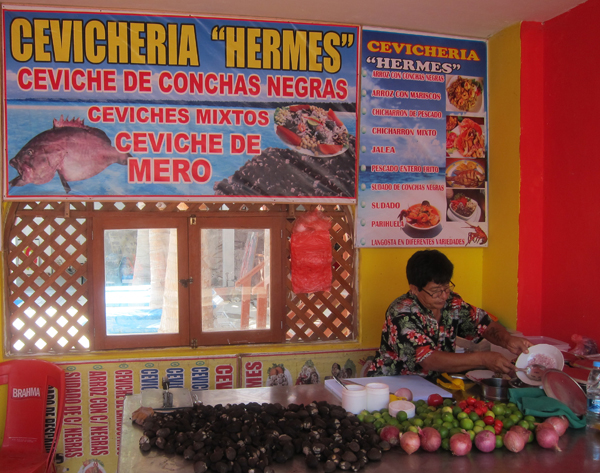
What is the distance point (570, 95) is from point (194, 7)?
2.33m

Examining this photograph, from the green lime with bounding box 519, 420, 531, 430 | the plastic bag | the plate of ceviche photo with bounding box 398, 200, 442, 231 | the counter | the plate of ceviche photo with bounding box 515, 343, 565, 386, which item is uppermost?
the plate of ceviche photo with bounding box 398, 200, 442, 231

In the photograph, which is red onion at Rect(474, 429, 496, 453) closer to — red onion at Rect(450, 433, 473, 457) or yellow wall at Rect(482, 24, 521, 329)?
red onion at Rect(450, 433, 473, 457)

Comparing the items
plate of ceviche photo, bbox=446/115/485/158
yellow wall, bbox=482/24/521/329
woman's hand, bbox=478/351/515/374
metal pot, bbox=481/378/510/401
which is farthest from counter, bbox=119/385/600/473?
plate of ceviche photo, bbox=446/115/485/158

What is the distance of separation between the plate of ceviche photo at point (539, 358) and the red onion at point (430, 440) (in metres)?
0.80

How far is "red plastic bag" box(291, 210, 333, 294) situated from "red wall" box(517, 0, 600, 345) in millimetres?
1270

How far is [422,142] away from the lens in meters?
3.36

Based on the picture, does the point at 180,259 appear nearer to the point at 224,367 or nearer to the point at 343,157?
the point at 224,367

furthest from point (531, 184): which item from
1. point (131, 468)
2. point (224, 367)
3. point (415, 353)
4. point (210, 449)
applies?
point (131, 468)

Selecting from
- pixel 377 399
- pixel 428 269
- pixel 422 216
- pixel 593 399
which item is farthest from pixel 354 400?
pixel 422 216

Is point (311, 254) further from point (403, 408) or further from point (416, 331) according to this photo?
point (403, 408)

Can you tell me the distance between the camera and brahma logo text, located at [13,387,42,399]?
274 cm

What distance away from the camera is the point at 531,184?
10.4 feet

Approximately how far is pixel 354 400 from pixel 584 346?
1580 millimetres

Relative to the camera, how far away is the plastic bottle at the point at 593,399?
192 centimetres
